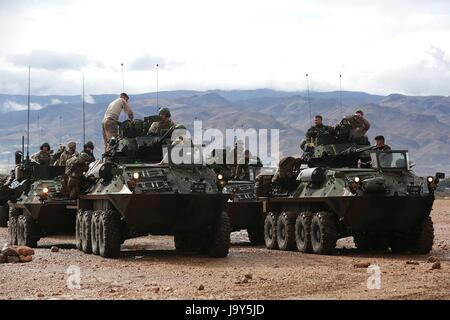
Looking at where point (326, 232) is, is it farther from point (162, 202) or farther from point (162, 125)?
point (162, 125)

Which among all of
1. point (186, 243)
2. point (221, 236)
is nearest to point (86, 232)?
point (186, 243)

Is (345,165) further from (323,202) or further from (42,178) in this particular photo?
(42,178)

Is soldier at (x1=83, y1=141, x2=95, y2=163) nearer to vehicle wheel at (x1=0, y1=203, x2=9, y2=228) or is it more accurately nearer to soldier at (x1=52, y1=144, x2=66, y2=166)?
soldier at (x1=52, y1=144, x2=66, y2=166)

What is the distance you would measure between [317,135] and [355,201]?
12.5 feet

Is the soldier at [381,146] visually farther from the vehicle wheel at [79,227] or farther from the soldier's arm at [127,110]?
the vehicle wheel at [79,227]

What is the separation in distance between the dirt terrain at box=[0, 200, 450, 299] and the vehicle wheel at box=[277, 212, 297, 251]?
606 millimetres

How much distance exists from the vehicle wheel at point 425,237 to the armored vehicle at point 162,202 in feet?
13.5

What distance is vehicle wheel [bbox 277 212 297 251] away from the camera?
23.1m

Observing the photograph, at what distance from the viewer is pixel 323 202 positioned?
21.5 metres

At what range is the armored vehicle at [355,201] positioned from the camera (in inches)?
805

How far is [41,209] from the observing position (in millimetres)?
24094

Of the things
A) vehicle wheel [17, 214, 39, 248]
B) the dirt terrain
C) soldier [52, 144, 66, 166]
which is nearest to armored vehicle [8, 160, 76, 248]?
vehicle wheel [17, 214, 39, 248]

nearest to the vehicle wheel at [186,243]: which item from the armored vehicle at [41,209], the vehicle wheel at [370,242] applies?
the armored vehicle at [41,209]
